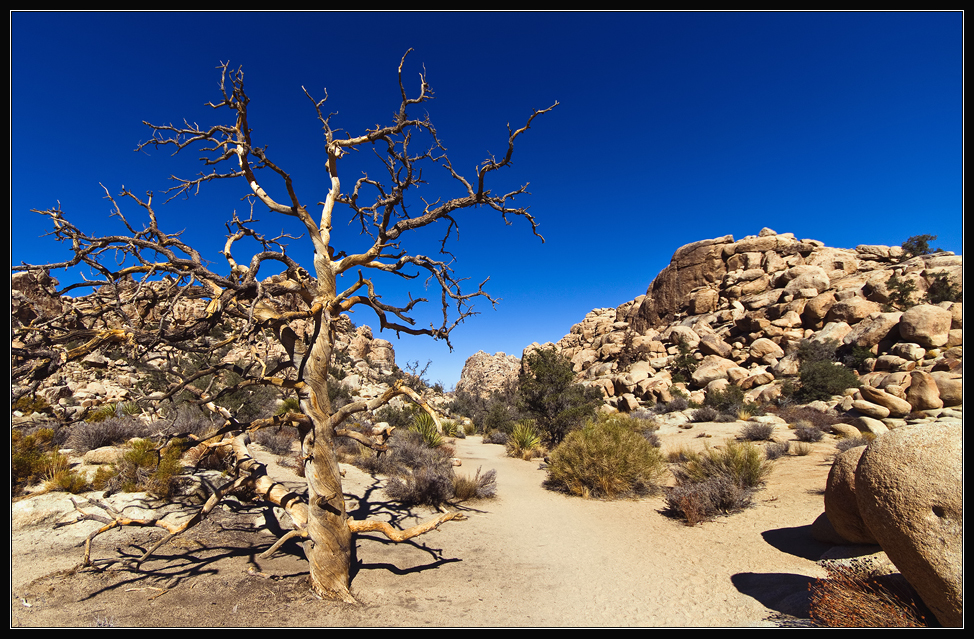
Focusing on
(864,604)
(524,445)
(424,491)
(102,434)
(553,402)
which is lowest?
(524,445)

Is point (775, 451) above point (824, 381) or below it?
below

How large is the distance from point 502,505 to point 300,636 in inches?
240

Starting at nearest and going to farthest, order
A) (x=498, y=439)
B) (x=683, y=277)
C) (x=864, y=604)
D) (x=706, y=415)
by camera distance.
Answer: (x=864, y=604)
(x=706, y=415)
(x=498, y=439)
(x=683, y=277)

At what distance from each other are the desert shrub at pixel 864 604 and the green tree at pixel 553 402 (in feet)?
41.9

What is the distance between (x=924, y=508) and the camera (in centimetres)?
300

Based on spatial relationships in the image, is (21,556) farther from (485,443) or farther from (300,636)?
(485,443)

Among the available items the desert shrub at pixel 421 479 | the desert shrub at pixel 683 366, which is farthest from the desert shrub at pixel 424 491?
the desert shrub at pixel 683 366

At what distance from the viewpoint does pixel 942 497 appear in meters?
2.95

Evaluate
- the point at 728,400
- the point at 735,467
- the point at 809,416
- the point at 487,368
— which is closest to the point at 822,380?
the point at 728,400

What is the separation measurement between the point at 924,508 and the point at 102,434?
13.6 m

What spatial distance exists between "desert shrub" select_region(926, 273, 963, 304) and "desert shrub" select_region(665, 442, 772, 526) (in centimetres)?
2673

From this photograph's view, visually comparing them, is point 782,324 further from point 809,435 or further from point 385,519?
point 385,519

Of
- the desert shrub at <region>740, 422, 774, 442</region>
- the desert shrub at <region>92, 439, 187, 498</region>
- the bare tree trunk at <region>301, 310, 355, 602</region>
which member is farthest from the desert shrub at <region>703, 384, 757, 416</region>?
the desert shrub at <region>92, 439, 187, 498</region>

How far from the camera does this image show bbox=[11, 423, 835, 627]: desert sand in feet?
12.7
